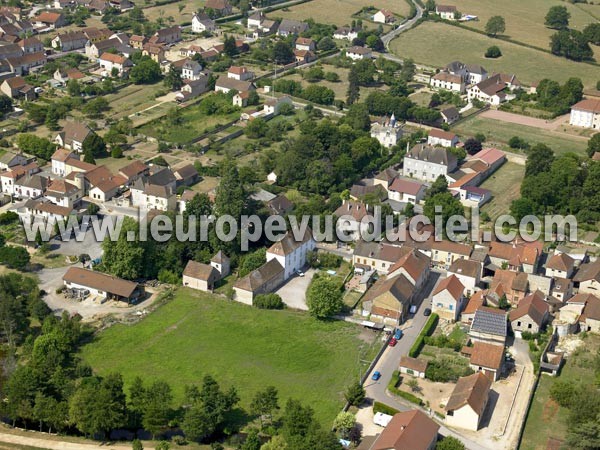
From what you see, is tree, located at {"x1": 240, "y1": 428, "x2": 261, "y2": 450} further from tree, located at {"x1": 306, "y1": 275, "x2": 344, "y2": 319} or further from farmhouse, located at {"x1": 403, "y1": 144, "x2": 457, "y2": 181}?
farmhouse, located at {"x1": 403, "y1": 144, "x2": 457, "y2": 181}

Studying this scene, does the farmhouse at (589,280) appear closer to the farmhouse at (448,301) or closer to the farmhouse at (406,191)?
the farmhouse at (448,301)

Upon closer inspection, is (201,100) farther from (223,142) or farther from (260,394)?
(260,394)

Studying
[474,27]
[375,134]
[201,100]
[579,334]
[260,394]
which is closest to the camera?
[260,394]

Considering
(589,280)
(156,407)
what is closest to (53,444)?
(156,407)

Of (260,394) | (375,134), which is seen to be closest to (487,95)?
(375,134)

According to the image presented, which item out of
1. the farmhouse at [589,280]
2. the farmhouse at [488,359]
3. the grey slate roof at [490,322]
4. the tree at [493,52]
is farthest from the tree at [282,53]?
the farmhouse at [488,359]
